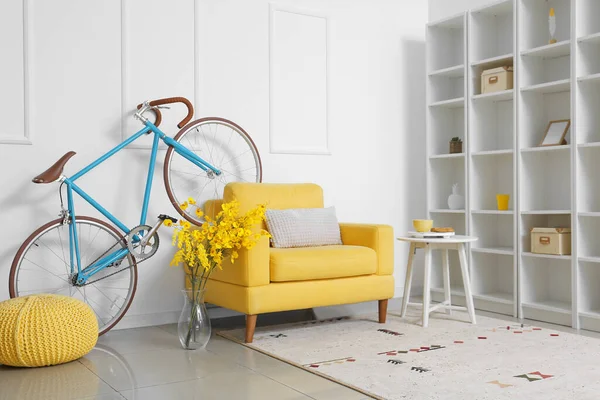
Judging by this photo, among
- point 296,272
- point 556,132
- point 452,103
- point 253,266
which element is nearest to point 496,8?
point 452,103

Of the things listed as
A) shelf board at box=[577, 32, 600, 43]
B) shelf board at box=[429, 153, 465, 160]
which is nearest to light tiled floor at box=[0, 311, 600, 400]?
shelf board at box=[429, 153, 465, 160]

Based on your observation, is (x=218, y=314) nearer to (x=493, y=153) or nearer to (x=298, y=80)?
(x=298, y=80)

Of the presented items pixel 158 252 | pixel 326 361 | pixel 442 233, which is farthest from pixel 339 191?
pixel 326 361

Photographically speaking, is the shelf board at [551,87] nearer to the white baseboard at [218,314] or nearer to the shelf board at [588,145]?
the shelf board at [588,145]

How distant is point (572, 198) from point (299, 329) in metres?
1.85

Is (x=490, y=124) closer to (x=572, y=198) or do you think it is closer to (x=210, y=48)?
(x=572, y=198)

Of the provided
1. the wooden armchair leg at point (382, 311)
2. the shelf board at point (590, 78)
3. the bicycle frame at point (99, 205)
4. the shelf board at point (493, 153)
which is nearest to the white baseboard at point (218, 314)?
the wooden armchair leg at point (382, 311)

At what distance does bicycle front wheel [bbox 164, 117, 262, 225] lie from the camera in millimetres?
4223

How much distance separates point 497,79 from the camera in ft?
14.9

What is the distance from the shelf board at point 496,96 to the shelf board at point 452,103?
0.13 meters

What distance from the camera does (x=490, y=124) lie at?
192 inches

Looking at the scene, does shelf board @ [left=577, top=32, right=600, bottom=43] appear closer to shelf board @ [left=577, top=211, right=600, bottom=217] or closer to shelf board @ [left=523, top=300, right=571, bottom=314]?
shelf board @ [left=577, top=211, right=600, bottom=217]

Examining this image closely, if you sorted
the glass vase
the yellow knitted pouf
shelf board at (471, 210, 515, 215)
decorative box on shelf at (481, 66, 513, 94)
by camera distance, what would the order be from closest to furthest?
the yellow knitted pouf < the glass vase < shelf board at (471, 210, 515, 215) < decorative box on shelf at (481, 66, 513, 94)

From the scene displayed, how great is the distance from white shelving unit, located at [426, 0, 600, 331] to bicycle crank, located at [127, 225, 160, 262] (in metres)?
2.26
